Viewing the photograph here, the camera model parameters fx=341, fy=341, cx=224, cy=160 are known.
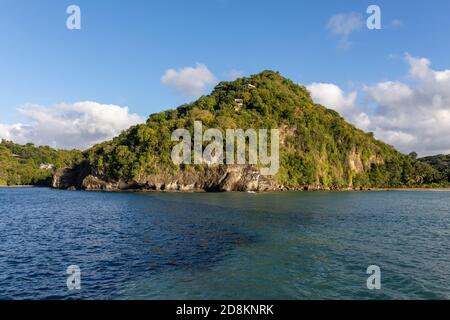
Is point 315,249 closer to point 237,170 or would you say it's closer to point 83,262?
point 83,262

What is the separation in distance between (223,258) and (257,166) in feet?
315

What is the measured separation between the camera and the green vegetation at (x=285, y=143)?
414 ft

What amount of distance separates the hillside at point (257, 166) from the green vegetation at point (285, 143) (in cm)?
36

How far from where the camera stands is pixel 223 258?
2633 cm

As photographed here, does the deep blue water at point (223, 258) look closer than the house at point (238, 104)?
Yes

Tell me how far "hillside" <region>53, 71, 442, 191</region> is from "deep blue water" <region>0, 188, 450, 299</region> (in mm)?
72892

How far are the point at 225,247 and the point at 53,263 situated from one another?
44.5 ft

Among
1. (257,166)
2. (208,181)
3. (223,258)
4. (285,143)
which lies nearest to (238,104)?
(285,143)

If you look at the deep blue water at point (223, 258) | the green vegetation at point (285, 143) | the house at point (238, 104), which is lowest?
the deep blue water at point (223, 258)

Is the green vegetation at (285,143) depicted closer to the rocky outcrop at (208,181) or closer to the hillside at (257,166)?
the hillside at (257,166)

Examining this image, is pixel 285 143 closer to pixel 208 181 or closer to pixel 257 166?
pixel 257 166

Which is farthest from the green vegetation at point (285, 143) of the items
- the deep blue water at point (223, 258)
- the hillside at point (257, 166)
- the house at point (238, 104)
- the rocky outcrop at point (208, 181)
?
the deep blue water at point (223, 258)

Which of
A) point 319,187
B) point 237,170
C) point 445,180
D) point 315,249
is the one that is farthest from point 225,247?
point 445,180
